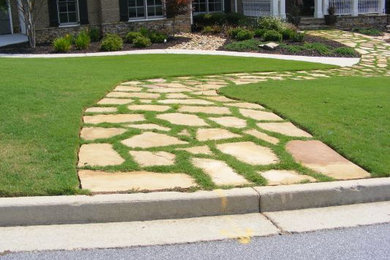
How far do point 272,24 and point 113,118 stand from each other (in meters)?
13.7

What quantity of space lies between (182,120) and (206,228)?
2938mm

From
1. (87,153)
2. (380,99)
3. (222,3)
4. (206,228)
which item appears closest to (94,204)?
(206,228)

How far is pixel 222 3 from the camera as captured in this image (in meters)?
23.1

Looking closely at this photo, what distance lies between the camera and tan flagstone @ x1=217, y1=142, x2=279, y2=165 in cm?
570

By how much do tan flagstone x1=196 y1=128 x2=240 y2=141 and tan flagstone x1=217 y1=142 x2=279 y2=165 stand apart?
28 centimetres

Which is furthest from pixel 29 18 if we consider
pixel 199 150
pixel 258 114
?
pixel 199 150

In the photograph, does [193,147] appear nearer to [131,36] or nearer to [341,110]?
[341,110]

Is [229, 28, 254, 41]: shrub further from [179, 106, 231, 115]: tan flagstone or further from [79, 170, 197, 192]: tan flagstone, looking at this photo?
[79, 170, 197, 192]: tan flagstone

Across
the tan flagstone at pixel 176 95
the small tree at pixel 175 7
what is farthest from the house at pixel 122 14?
the tan flagstone at pixel 176 95

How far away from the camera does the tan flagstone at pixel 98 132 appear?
6.43 metres

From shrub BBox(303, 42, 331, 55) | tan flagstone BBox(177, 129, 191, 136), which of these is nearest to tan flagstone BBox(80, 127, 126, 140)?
tan flagstone BBox(177, 129, 191, 136)

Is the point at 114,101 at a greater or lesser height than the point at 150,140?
greater

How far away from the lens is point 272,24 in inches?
786

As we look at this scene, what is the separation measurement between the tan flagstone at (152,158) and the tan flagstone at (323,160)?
134 centimetres
